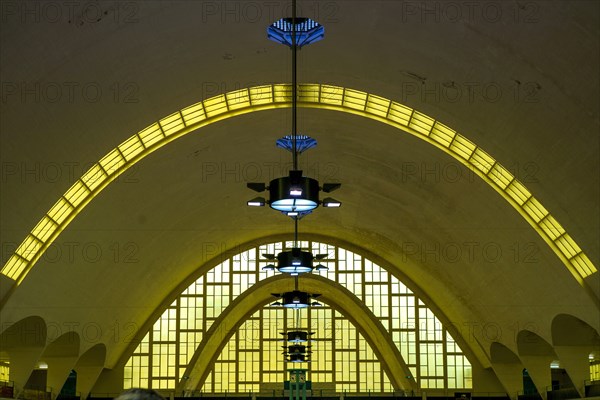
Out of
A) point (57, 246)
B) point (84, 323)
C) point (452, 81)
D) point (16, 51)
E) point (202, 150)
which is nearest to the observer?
point (16, 51)

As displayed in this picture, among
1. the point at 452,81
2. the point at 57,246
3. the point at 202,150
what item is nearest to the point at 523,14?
the point at 452,81

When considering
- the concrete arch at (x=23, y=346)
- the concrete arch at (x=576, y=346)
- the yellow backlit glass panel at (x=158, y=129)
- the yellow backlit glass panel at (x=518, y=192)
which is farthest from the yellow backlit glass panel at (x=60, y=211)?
the concrete arch at (x=576, y=346)

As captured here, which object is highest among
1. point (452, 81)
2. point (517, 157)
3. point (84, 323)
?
point (452, 81)

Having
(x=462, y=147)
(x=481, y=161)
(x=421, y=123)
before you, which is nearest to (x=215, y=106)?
(x=421, y=123)

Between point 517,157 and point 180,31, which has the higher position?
point 180,31

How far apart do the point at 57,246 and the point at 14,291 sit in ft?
11.0

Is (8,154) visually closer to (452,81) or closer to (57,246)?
(57,246)

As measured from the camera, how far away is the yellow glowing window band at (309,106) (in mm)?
38531

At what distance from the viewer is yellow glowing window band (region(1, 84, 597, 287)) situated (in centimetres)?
3853

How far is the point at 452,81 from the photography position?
1310 inches

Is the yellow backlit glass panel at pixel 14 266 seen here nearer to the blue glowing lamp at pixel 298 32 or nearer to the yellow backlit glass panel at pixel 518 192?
the blue glowing lamp at pixel 298 32

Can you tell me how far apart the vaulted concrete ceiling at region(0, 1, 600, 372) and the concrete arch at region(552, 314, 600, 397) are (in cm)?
119

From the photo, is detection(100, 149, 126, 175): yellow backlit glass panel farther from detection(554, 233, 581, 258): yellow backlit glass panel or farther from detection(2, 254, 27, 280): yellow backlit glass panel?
detection(554, 233, 581, 258): yellow backlit glass panel

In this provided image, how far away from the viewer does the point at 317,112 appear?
136ft
